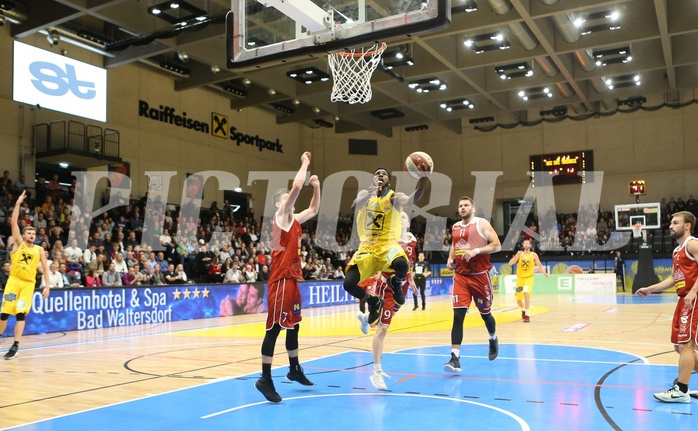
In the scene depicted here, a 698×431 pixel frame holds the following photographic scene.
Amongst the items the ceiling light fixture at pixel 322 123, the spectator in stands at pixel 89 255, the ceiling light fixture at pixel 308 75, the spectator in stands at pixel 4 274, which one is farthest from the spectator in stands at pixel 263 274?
the ceiling light fixture at pixel 322 123

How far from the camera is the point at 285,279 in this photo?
6422mm

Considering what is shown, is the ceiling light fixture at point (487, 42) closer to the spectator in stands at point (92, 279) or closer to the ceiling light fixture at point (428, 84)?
the ceiling light fixture at point (428, 84)

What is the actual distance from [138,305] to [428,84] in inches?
660

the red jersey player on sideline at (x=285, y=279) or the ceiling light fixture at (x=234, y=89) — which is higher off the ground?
the ceiling light fixture at (x=234, y=89)

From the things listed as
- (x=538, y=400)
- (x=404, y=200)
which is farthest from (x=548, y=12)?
(x=538, y=400)

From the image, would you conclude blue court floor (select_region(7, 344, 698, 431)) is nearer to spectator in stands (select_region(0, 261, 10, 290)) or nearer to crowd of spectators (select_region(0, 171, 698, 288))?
crowd of spectators (select_region(0, 171, 698, 288))

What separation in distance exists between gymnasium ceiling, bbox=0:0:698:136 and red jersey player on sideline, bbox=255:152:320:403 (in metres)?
12.0

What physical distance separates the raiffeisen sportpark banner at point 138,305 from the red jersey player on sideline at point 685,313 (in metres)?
11.8

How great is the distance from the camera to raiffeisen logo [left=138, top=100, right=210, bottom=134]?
27.0 m

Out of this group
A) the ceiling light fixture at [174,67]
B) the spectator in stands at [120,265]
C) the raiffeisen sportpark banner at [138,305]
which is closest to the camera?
the raiffeisen sportpark banner at [138,305]

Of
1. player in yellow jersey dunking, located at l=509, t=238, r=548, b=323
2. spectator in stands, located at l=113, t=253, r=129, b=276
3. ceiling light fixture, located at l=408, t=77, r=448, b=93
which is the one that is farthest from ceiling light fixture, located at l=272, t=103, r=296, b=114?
player in yellow jersey dunking, located at l=509, t=238, r=548, b=323

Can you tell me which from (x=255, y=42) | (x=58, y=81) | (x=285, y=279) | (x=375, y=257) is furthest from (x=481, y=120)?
(x=285, y=279)

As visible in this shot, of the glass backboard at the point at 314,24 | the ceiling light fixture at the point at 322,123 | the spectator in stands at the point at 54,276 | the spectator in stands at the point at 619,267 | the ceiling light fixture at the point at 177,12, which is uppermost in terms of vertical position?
the ceiling light fixture at the point at 177,12

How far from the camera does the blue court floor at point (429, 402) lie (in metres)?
5.20
